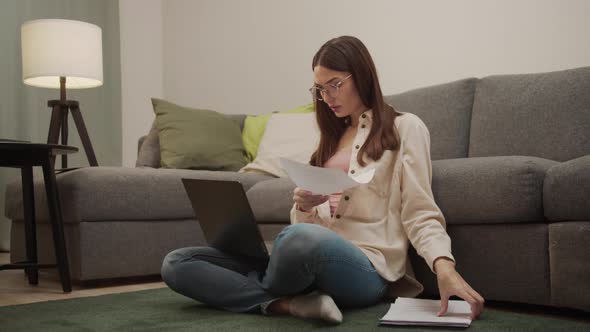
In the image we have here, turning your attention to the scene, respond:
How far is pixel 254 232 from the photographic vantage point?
1.43 metres

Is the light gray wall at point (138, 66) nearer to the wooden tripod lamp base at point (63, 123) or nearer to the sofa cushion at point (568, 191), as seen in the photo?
the wooden tripod lamp base at point (63, 123)

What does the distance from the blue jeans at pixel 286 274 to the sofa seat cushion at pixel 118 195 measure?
2.57 feet

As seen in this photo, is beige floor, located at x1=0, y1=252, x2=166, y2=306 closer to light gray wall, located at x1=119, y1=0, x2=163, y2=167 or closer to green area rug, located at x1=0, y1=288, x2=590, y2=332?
green area rug, located at x1=0, y1=288, x2=590, y2=332

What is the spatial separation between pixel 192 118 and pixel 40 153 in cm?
94

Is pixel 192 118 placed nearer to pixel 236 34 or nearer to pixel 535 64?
pixel 236 34

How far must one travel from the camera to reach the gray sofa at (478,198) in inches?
57.9

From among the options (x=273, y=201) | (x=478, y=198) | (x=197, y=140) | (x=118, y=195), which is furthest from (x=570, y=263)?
(x=197, y=140)

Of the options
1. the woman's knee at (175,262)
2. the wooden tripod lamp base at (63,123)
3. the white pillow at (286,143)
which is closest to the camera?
the woman's knee at (175,262)

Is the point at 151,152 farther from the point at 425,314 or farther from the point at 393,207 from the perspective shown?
the point at 425,314

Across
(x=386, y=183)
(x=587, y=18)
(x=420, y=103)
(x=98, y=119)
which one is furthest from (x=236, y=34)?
(x=386, y=183)

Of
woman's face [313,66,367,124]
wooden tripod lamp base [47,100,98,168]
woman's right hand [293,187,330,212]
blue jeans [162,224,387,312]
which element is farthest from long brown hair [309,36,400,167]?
wooden tripod lamp base [47,100,98,168]

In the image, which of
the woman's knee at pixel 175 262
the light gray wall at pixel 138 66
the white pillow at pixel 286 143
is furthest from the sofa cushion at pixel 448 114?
the light gray wall at pixel 138 66

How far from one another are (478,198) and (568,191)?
0.24 meters

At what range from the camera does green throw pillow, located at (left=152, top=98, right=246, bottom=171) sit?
2891 millimetres
